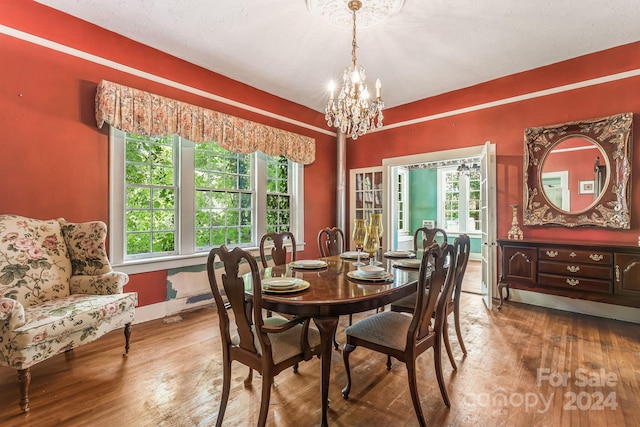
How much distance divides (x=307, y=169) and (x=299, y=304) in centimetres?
371

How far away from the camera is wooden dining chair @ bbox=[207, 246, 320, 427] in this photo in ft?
4.64

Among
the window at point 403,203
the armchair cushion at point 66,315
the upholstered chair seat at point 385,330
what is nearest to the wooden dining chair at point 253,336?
the upholstered chair seat at point 385,330

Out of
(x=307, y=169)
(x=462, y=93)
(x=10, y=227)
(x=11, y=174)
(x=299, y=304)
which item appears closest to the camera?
(x=299, y=304)

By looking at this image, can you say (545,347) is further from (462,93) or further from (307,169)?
(307,169)

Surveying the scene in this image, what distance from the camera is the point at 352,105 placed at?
2.61m

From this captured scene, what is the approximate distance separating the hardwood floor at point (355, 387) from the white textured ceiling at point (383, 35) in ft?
9.67

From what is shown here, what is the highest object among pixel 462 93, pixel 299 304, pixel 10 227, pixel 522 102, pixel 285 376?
pixel 462 93

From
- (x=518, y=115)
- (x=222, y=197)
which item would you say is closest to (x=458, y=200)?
(x=518, y=115)

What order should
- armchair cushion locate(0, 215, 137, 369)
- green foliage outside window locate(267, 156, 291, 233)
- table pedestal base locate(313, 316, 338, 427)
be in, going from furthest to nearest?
green foliage outside window locate(267, 156, 291, 233), armchair cushion locate(0, 215, 137, 369), table pedestal base locate(313, 316, 338, 427)

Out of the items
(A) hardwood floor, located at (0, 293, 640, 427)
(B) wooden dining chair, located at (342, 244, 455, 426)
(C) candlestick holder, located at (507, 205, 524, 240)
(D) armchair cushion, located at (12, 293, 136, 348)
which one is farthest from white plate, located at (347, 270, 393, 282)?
(C) candlestick holder, located at (507, 205, 524, 240)

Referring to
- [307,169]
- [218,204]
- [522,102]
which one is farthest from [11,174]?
[522,102]

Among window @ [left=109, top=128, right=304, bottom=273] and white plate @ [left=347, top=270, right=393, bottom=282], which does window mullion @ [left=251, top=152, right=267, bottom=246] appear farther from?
white plate @ [left=347, top=270, right=393, bottom=282]

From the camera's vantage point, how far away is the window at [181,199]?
3.06m

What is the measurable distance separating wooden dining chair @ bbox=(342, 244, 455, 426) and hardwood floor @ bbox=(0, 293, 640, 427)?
20cm
